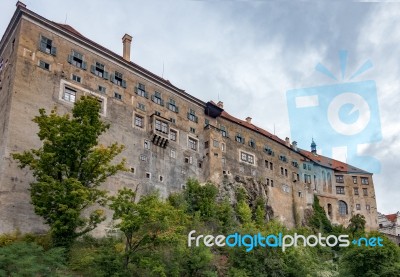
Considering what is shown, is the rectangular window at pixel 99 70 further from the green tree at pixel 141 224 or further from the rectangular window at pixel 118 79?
the green tree at pixel 141 224

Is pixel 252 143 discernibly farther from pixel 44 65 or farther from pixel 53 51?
pixel 44 65

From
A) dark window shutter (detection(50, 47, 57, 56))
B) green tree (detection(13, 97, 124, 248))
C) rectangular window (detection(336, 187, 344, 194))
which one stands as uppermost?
dark window shutter (detection(50, 47, 57, 56))

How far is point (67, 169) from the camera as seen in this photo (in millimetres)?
29188

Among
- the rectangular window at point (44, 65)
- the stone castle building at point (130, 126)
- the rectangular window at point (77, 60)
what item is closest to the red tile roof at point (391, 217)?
the stone castle building at point (130, 126)

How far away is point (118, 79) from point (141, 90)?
10.1 ft

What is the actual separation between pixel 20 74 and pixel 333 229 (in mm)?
46068

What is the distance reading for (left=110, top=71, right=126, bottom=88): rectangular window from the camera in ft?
145

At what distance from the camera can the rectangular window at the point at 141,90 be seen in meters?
46.2

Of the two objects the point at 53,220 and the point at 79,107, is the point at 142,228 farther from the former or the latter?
the point at 79,107

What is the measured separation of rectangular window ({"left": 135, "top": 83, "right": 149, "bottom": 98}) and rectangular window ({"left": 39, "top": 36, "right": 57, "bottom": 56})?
31.4 feet

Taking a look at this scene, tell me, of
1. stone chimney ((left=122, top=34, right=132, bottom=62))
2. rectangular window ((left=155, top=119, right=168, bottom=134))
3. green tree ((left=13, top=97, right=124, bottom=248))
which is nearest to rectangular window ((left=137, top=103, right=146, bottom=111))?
rectangular window ((left=155, top=119, right=168, bottom=134))

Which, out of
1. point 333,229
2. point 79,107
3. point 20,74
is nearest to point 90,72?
point 20,74

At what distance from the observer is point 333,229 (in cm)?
6134

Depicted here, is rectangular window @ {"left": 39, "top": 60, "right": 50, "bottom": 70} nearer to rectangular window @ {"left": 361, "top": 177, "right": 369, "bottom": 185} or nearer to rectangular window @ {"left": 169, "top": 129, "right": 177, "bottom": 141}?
rectangular window @ {"left": 169, "top": 129, "right": 177, "bottom": 141}
